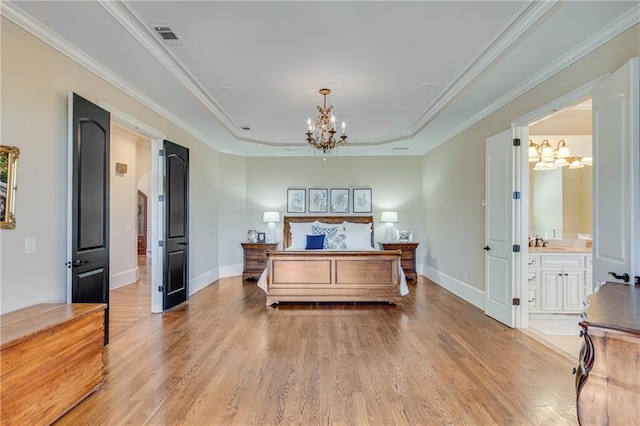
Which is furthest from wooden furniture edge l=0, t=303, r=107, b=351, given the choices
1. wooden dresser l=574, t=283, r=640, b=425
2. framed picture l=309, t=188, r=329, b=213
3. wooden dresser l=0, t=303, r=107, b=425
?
framed picture l=309, t=188, r=329, b=213

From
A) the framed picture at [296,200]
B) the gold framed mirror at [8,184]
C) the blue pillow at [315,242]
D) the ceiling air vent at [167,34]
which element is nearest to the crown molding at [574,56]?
the blue pillow at [315,242]

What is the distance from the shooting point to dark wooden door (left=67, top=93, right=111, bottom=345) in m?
2.85

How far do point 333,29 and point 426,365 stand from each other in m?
2.92

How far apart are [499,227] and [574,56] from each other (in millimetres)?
1925

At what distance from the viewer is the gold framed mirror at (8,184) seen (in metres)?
2.30

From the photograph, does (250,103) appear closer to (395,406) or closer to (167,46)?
(167,46)

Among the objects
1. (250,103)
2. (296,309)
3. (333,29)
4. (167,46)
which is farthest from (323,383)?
(250,103)

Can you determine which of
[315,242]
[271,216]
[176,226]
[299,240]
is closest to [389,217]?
[315,242]

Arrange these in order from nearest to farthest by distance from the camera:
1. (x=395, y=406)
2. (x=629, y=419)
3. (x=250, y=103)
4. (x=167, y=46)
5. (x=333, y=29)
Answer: (x=629, y=419)
(x=395, y=406)
(x=333, y=29)
(x=167, y=46)
(x=250, y=103)

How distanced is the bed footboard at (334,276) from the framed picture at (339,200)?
256 cm

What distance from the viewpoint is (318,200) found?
Result: 7371mm

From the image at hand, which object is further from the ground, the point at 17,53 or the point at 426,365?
the point at 17,53

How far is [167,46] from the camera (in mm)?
2963

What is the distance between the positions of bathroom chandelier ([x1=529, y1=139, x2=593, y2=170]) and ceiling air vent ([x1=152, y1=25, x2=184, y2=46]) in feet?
15.6
